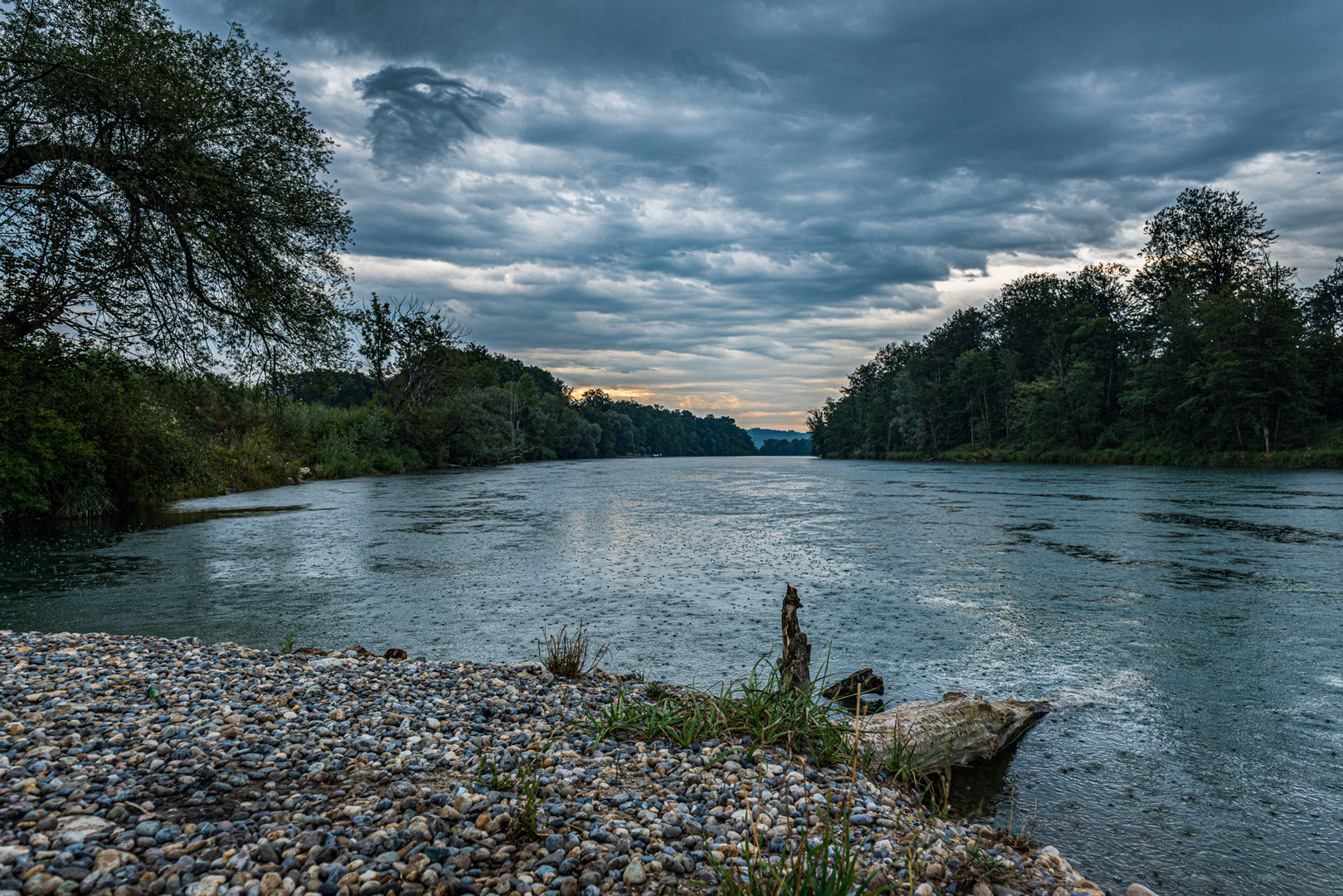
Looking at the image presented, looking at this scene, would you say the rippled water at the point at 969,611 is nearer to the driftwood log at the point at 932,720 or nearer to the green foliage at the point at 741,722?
the driftwood log at the point at 932,720

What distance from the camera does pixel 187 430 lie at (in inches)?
797

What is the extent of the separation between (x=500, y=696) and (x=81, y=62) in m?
12.0

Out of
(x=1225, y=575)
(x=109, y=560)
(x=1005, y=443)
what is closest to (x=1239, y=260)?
(x=1005, y=443)

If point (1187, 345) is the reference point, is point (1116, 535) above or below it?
below

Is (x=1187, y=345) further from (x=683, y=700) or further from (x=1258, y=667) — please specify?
(x=683, y=700)

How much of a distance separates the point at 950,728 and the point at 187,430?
2276 cm

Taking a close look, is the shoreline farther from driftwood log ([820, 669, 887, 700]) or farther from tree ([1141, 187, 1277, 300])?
driftwood log ([820, 669, 887, 700])

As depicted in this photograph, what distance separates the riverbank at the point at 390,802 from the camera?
2.87m

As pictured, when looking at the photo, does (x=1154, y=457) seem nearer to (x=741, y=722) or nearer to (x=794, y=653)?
(x=794, y=653)

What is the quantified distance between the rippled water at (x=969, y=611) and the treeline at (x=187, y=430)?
1.43m

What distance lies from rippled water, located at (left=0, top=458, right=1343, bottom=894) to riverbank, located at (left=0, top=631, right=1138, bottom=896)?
1582 mm

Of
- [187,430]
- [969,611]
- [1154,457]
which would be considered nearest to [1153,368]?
[1154,457]

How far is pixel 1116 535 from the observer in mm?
A: 17266

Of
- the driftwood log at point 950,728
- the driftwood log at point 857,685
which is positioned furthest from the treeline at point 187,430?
the driftwood log at point 950,728
